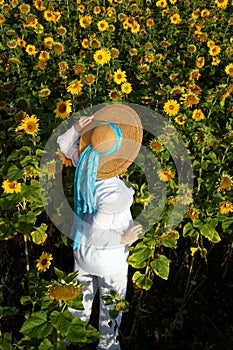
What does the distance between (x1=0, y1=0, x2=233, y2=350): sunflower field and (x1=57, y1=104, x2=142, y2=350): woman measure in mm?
135

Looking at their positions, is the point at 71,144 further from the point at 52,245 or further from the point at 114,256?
the point at 52,245

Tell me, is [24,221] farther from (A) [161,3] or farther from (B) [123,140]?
(A) [161,3]

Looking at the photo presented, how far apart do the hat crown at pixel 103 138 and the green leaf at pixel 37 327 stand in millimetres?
626

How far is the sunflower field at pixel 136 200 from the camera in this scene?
1.79 m

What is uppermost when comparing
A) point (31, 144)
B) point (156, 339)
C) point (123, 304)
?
point (31, 144)

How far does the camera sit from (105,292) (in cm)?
207

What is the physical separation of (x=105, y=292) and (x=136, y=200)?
0.44 m

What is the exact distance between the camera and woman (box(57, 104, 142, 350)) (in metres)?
1.74

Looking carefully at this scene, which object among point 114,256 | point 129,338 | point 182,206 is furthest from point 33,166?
point 129,338

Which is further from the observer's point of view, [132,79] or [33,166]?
[132,79]

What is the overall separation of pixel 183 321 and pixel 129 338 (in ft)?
1.00

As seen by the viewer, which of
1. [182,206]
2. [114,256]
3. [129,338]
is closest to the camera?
[114,256]

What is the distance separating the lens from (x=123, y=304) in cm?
175

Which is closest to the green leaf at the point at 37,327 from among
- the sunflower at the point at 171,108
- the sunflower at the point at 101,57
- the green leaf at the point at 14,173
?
the green leaf at the point at 14,173
